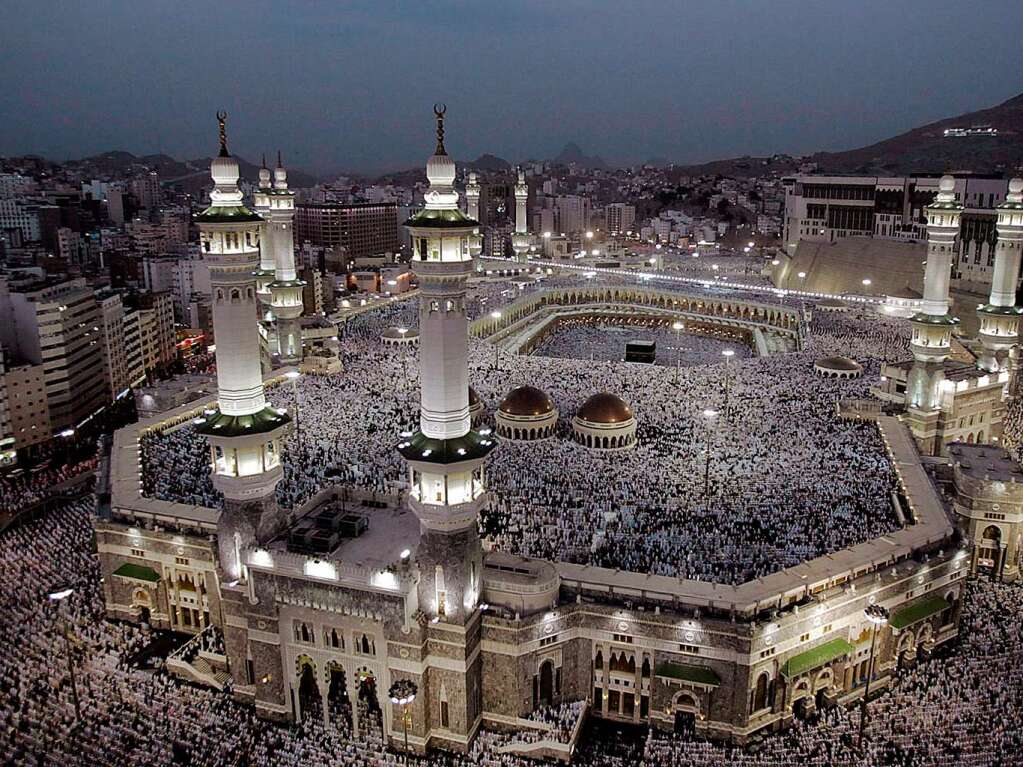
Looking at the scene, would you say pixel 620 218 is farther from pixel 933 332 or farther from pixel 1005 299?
pixel 933 332

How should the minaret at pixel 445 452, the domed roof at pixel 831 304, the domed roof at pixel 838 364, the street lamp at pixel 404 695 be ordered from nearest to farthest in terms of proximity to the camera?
the street lamp at pixel 404 695 < the minaret at pixel 445 452 < the domed roof at pixel 838 364 < the domed roof at pixel 831 304

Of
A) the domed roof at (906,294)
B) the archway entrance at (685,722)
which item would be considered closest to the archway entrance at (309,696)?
the archway entrance at (685,722)

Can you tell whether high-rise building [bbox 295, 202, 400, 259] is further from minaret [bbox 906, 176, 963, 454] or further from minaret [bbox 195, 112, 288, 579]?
minaret [bbox 195, 112, 288, 579]

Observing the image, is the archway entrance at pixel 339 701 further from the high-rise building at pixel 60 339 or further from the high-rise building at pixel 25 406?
the high-rise building at pixel 60 339

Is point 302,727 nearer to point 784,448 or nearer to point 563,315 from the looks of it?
point 784,448

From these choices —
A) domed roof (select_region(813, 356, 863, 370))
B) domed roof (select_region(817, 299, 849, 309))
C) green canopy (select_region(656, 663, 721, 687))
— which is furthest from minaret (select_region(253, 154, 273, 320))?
domed roof (select_region(817, 299, 849, 309))

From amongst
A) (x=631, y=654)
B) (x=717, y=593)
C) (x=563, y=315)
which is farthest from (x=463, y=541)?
(x=563, y=315)

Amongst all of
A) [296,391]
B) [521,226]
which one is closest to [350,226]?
[521,226]
